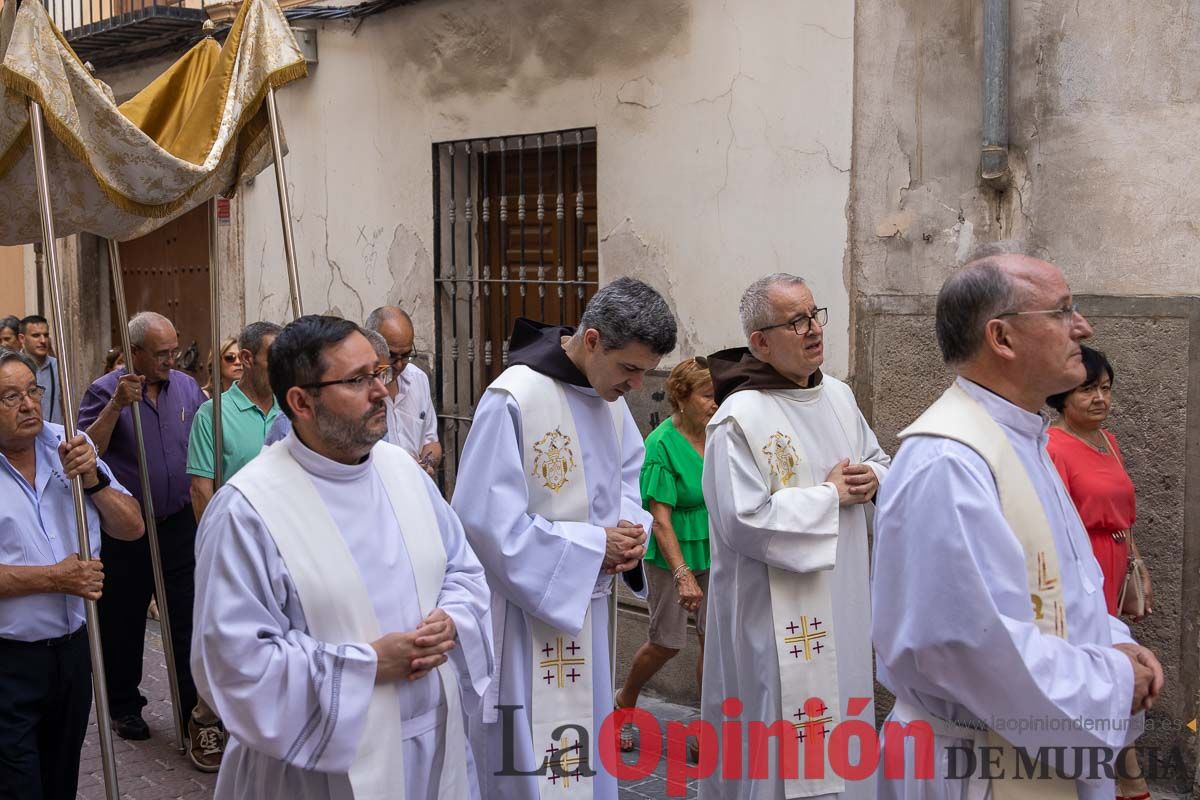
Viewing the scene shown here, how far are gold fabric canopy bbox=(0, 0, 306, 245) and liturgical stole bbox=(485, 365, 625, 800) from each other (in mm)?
1597

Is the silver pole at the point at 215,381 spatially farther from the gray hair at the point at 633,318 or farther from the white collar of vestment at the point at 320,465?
the white collar of vestment at the point at 320,465

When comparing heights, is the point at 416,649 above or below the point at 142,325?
below

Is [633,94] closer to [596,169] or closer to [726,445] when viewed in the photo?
[596,169]

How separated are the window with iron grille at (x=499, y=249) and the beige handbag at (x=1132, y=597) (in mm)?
3464

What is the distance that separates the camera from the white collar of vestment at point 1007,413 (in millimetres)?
2951

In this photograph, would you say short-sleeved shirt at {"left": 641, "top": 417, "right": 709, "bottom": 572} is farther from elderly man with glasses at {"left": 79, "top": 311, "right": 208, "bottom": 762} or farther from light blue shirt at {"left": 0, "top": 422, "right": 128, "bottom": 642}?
light blue shirt at {"left": 0, "top": 422, "right": 128, "bottom": 642}

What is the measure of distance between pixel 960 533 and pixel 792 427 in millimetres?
1918

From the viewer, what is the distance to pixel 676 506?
20.0ft

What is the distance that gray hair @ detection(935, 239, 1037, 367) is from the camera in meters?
2.91

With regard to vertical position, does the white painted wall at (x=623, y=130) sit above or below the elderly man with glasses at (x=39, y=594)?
above

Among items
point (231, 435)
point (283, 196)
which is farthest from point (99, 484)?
point (231, 435)

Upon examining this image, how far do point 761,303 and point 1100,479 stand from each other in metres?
1.46

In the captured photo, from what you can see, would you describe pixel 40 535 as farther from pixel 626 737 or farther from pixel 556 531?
pixel 626 737

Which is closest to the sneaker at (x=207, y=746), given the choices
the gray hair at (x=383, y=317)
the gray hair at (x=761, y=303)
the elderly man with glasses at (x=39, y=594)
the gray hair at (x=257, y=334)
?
the elderly man with glasses at (x=39, y=594)
